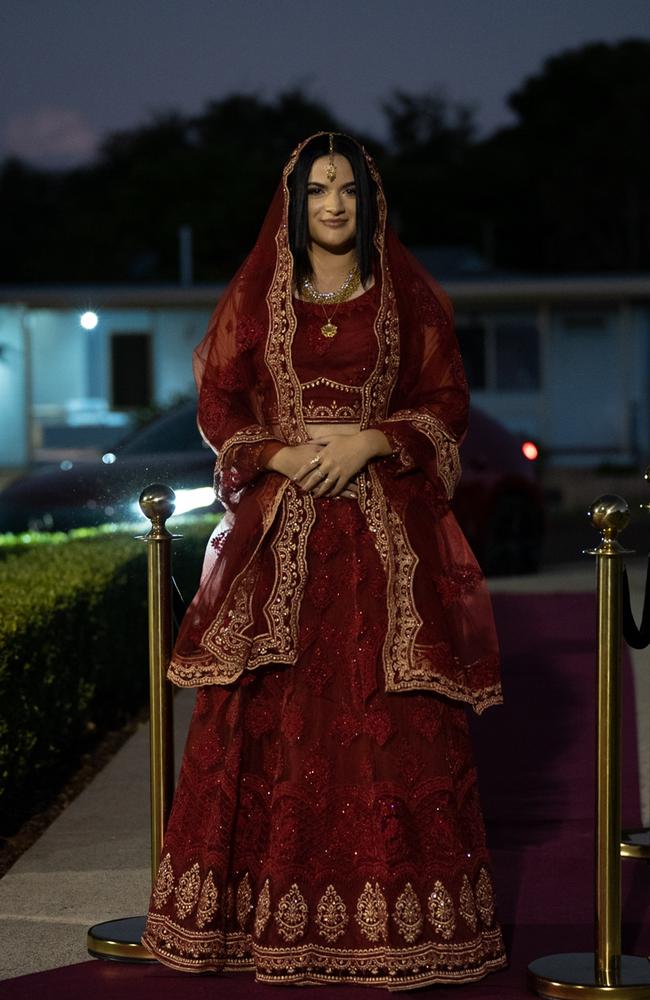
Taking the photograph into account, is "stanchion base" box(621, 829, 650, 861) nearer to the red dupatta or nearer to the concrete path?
the concrete path

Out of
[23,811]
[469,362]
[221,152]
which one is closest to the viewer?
[23,811]

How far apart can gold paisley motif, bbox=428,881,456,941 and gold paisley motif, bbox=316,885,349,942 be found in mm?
201

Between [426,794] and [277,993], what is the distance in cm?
57

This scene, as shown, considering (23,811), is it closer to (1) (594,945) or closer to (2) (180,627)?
(2) (180,627)

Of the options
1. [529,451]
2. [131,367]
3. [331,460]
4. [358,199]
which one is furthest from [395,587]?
[131,367]

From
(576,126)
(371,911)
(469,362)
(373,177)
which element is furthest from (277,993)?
(576,126)

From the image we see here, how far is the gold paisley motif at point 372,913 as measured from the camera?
4098mm

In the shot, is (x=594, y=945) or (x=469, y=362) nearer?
(x=594, y=945)

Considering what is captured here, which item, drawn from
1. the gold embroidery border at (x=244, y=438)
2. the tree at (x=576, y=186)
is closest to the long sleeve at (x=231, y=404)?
the gold embroidery border at (x=244, y=438)

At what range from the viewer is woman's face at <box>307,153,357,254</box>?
14.4 feet

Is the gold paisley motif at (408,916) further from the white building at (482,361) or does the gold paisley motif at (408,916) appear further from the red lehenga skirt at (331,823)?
the white building at (482,361)

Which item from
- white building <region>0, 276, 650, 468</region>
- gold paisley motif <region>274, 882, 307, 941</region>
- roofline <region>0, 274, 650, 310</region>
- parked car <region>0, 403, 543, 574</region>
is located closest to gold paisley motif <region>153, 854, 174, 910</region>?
gold paisley motif <region>274, 882, 307, 941</region>

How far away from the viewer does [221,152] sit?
57969 mm

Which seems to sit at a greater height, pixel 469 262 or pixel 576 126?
pixel 576 126
